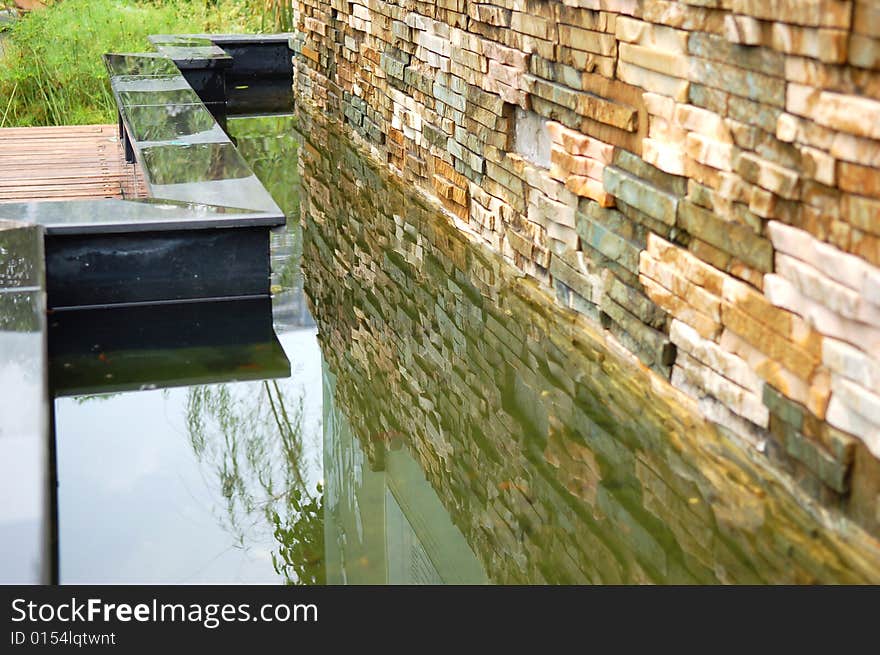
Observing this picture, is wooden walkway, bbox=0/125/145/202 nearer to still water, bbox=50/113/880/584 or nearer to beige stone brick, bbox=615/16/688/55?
still water, bbox=50/113/880/584

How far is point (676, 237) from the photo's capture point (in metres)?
3.84

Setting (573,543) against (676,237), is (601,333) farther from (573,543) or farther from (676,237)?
(573,543)

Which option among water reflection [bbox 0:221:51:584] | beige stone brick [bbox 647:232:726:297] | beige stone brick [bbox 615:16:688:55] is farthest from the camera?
beige stone brick [bbox 615:16:688:55]

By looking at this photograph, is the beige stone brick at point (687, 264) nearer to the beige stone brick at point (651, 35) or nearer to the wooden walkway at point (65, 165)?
the beige stone brick at point (651, 35)

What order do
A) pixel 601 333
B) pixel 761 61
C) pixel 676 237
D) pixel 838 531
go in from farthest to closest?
pixel 601 333 → pixel 676 237 → pixel 761 61 → pixel 838 531

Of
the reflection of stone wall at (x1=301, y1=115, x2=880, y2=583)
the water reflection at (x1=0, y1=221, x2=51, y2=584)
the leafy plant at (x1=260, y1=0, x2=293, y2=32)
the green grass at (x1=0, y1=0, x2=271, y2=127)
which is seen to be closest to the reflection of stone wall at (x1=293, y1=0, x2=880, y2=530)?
the reflection of stone wall at (x1=301, y1=115, x2=880, y2=583)

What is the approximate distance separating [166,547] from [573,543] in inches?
46.1

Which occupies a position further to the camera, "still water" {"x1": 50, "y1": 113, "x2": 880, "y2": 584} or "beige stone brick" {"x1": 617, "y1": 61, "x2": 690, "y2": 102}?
"beige stone brick" {"x1": 617, "y1": 61, "x2": 690, "y2": 102}

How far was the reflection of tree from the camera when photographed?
3414 millimetres

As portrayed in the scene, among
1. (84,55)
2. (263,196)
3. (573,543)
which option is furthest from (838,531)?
(84,55)

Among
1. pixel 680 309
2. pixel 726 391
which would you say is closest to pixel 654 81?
pixel 680 309

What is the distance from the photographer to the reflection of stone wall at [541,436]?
315 centimetres

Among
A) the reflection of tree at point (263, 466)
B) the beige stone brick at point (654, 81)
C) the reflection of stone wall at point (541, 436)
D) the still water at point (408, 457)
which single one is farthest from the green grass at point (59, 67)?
the beige stone brick at point (654, 81)

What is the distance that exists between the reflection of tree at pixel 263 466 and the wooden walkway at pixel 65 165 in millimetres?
2484
